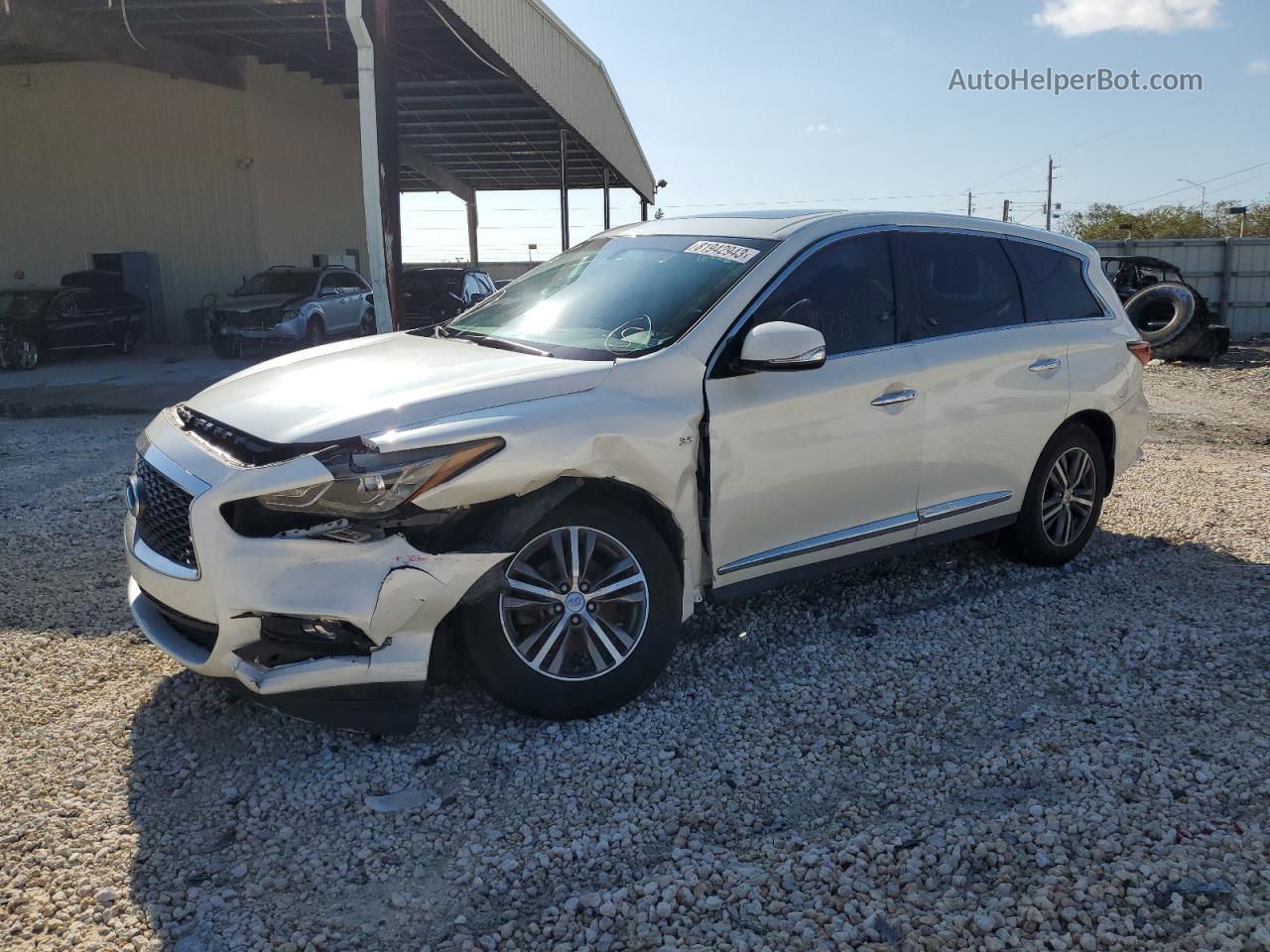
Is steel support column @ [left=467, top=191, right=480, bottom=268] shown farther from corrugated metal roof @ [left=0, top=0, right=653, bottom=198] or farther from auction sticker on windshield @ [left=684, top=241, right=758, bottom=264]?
auction sticker on windshield @ [left=684, top=241, right=758, bottom=264]

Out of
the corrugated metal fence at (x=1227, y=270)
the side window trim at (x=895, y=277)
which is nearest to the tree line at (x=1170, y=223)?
the corrugated metal fence at (x=1227, y=270)

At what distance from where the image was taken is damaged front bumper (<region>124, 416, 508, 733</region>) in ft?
10.6

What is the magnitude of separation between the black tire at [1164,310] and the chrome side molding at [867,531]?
43.1 feet

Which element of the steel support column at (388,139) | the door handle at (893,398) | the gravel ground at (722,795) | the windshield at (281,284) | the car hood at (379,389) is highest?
the steel support column at (388,139)

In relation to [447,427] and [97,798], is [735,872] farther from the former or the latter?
[97,798]

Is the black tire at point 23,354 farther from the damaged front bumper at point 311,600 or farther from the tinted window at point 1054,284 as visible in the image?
the tinted window at point 1054,284

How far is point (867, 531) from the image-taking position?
450 cm

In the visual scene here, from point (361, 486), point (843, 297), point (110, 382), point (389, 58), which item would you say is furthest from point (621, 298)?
point (110, 382)

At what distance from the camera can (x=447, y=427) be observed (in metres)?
3.35

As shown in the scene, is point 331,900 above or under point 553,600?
under

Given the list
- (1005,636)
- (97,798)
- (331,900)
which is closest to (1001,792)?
(1005,636)

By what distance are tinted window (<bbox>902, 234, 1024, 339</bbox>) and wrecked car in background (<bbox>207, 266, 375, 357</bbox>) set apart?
14486 millimetres

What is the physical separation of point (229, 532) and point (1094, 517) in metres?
4.53

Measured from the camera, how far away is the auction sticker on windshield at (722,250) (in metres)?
4.35
